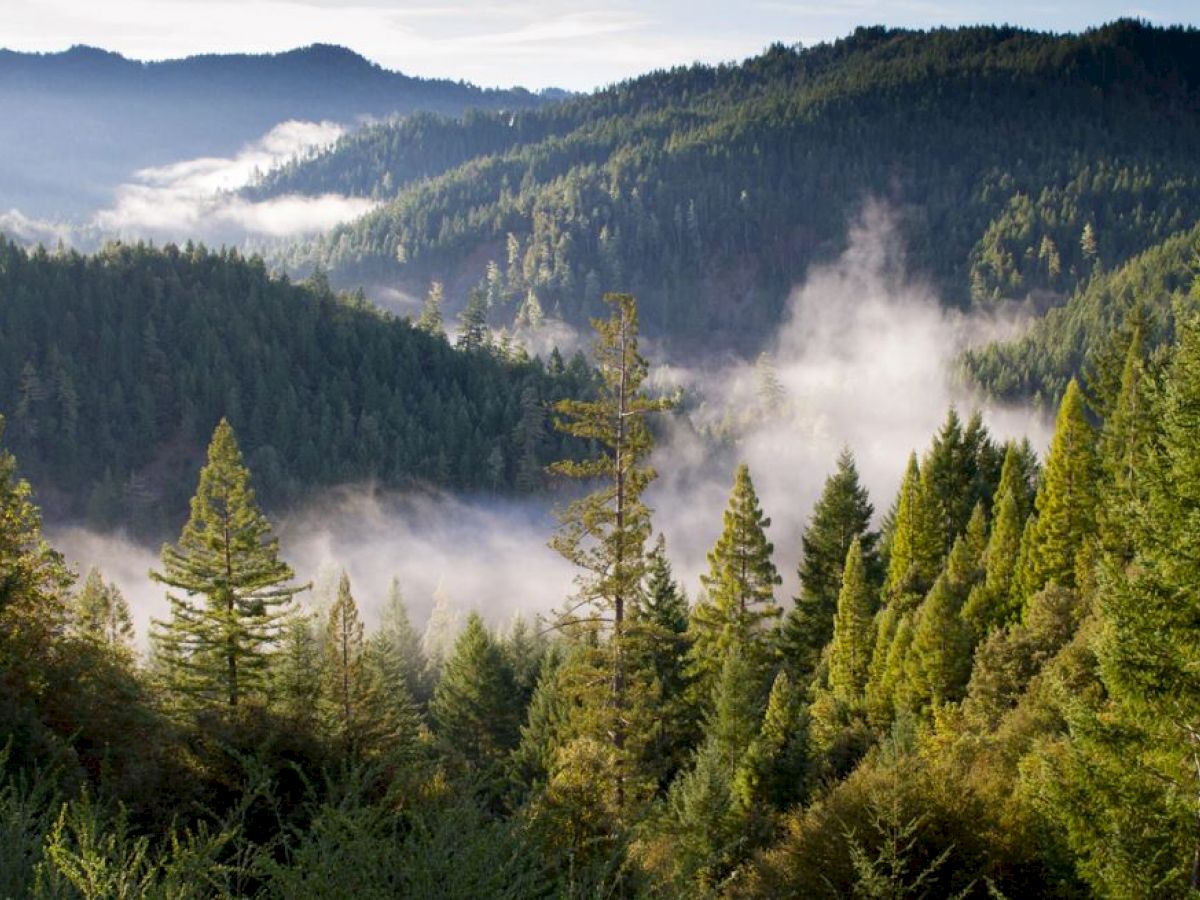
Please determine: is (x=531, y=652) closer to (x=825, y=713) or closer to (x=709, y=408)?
(x=825, y=713)

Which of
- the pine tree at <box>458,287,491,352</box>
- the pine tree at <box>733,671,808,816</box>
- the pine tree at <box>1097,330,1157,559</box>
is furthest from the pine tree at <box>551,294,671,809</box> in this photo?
the pine tree at <box>458,287,491,352</box>

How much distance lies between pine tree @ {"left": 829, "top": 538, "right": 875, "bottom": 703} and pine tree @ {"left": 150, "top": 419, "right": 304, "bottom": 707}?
23.2 metres

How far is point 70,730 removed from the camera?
58.0 feet

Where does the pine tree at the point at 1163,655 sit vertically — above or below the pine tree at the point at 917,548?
above

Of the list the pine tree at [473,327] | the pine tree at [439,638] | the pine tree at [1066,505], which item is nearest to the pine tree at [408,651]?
the pine tree at [439,638]

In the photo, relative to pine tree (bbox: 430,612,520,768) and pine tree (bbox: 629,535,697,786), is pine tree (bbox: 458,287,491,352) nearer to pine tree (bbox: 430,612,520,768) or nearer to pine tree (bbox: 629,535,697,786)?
pine tree (bbox: 430,612,520,768)

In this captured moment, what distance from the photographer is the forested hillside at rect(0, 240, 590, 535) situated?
120938 millimetres

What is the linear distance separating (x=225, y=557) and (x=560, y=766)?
50.5ft

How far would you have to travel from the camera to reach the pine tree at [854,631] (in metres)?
38.8

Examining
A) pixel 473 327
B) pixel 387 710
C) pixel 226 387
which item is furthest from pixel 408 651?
pixel 473 327

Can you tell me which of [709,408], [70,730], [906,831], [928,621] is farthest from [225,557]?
[709,408]

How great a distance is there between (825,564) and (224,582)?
30.8m

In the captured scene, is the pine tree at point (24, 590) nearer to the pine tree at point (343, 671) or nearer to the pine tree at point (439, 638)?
the pine tree at point (343, 671)

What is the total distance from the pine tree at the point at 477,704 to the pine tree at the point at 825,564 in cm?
1538
